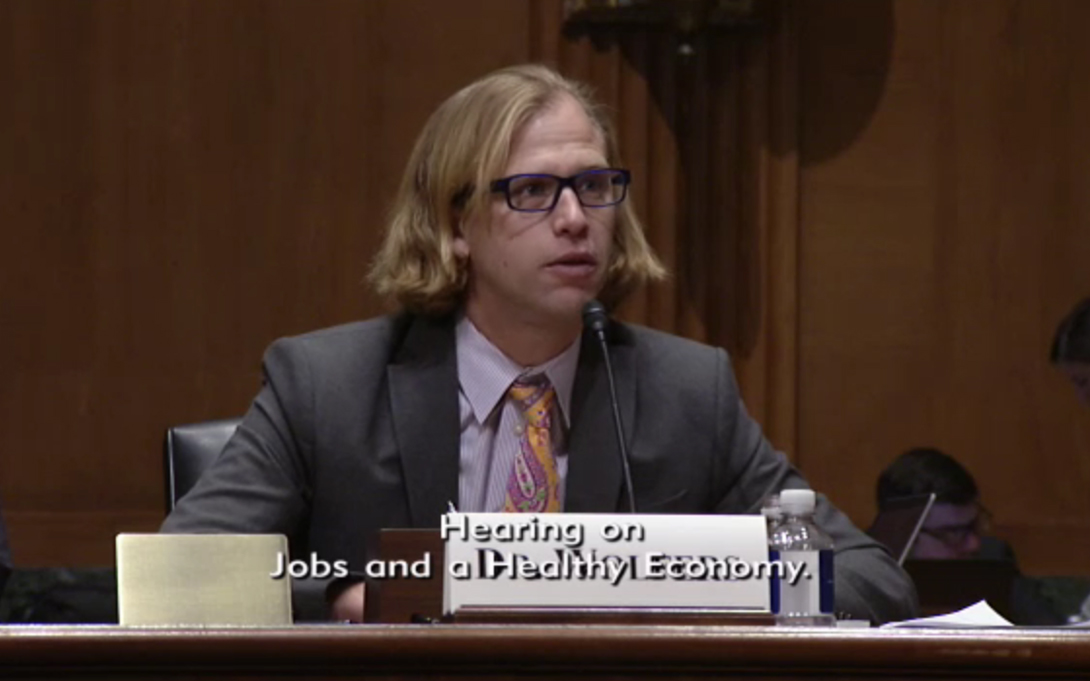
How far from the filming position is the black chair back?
123 inches

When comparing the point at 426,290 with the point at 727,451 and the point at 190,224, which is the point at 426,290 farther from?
the point at 190,224

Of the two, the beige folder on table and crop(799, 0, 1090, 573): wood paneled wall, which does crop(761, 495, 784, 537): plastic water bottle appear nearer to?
the beige folder on table

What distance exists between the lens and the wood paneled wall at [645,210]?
435 cm

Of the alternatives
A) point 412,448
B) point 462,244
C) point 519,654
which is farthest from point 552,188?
point 519,654

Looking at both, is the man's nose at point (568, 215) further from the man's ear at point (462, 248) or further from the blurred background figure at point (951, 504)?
the blurred background figure at point (951, 504)

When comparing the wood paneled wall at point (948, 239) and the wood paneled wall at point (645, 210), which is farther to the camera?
the wood paneled wall at point (948, 239)

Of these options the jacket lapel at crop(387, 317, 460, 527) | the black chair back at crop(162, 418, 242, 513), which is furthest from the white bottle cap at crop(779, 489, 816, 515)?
the black chair back at crop(162, 418, 242, 513)

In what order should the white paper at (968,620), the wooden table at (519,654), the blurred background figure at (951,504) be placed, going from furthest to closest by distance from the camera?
the blurred background figure at (951,504), the white paper at (968,620), the wooden table at (519,654)

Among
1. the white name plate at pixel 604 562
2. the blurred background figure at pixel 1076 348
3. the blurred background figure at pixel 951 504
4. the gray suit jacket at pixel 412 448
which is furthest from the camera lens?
the blurred background figure at pixel 951 504

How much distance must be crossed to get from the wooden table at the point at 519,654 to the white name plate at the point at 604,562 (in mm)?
222

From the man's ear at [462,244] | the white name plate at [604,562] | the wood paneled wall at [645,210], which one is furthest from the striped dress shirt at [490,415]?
the wood paneled wall at [645,210]

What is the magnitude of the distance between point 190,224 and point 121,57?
1.29 feet

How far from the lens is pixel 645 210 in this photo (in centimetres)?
444

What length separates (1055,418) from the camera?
4508 mm
